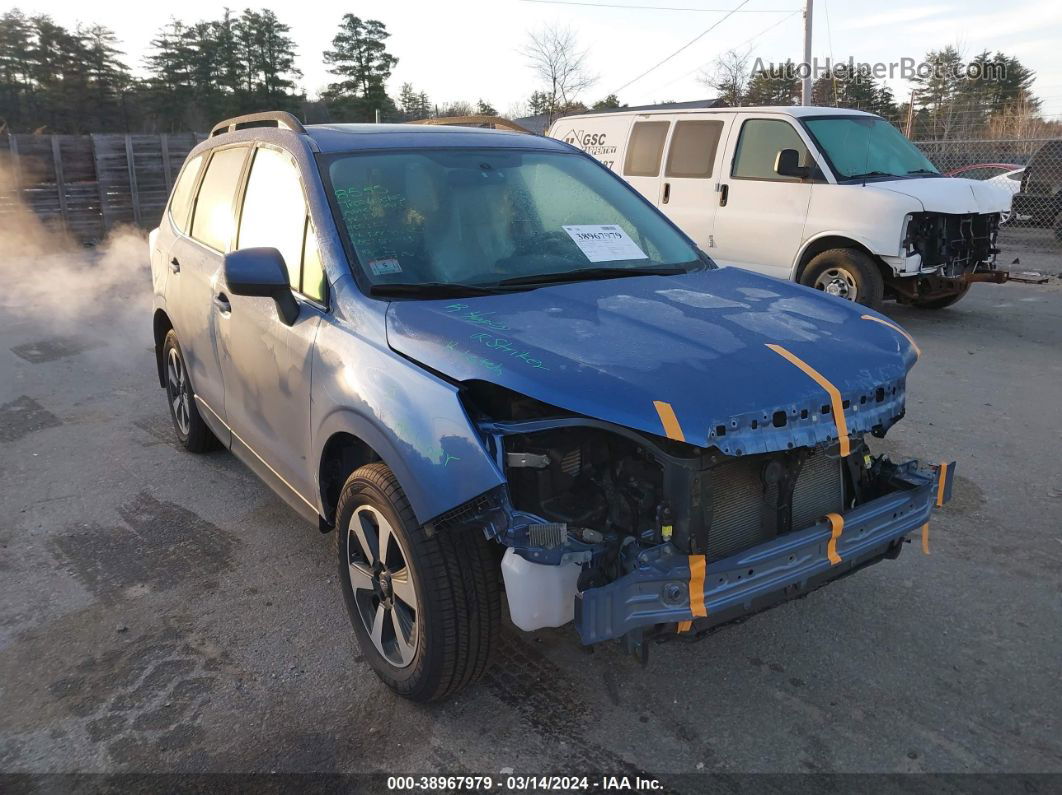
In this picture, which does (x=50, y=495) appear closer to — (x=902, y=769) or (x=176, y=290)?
(x=176, y=290)

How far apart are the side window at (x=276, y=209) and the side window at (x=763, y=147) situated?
19.9ft

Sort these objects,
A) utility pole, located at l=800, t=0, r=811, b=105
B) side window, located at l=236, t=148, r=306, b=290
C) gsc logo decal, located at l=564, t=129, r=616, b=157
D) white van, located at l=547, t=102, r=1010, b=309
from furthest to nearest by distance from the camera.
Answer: utility pole, located at l=800, t=0, r=811, b=105 < gsc logo decal, located at l=564, t=129, r=616, b=157 < white van, located at l=547, t=102, r=1010, b=309 < side window, located at l=236, t=148, r=306, b=290

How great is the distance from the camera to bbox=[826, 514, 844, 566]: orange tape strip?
8.25ft

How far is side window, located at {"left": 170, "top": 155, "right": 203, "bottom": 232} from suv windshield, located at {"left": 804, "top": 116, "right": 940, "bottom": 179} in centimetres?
601

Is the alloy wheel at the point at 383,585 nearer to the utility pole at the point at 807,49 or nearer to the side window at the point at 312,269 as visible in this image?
the side window at the point at 312,269

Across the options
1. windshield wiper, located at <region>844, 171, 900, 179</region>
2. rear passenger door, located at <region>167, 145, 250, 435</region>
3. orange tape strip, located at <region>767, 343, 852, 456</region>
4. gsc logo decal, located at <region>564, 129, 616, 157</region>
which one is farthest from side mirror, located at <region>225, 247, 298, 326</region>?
gsc logo decal, located at <region>564, 129, 616, 157</region>

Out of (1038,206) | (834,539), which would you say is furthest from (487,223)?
(1038,206)

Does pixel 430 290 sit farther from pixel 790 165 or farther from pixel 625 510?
pixel 790 165

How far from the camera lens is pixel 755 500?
2578 millimetres

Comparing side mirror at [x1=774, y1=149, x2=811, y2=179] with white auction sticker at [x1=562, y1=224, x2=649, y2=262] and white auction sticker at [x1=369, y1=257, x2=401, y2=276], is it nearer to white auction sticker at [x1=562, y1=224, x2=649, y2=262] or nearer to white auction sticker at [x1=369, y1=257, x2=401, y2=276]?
white auction sticker at [x1=562, y1=224, x2=649, y2=262]

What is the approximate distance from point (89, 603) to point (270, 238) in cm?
177

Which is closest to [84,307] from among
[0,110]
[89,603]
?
[89,603]

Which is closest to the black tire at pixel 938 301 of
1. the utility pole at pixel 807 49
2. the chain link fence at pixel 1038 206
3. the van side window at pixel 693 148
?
the van side window at pixel 693 148

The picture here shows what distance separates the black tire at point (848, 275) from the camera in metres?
7.77
